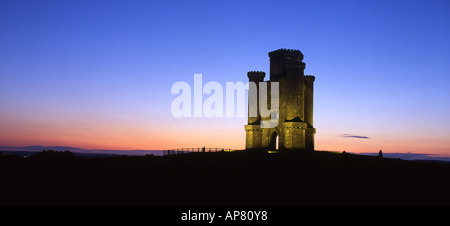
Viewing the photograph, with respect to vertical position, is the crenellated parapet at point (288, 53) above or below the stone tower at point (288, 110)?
above

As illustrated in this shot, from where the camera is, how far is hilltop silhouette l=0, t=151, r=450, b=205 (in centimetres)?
1869

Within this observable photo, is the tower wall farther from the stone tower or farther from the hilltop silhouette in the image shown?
the hilltop silhouette

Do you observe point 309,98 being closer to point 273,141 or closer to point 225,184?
point 273,141

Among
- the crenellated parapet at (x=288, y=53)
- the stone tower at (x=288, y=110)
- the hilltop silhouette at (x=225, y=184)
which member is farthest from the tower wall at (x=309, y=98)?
the hilltop silhouette at (x=225, y=184)

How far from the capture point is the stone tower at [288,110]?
43.2 m

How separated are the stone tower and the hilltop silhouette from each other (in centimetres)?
1164

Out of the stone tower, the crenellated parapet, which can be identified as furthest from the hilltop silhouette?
the crenellated parapet

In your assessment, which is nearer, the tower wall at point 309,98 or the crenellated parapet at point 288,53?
the tower wall at point 309,98

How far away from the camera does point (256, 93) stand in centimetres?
4922

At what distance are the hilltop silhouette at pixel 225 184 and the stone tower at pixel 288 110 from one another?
458 inches

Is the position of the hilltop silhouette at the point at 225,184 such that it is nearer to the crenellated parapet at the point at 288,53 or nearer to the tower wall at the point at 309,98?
the tower wall at the point at 309,98

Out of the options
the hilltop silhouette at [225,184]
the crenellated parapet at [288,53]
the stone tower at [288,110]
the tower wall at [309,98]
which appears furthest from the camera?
the crenellated parapet at [288,53]
